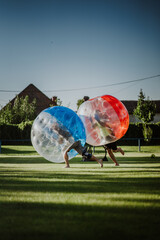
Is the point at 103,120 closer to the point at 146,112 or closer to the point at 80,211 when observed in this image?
the point at 80,211

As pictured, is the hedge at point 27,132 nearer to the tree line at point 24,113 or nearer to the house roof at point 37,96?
the tree line at point 24,113

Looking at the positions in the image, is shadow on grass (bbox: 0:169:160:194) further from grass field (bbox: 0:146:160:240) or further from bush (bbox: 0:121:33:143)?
bush (bbox: 0:121:33:143)

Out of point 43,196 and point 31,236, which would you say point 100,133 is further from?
point 31,236

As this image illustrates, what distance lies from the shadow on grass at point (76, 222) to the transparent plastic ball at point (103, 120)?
5.08m

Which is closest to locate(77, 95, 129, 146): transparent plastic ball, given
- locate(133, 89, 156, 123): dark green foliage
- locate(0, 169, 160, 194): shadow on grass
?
locate(0, 169, 160, 194): shadow on grass

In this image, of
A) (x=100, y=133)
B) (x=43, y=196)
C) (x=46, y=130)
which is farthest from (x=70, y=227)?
(x=100, y=133)

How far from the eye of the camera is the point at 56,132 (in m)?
7.50

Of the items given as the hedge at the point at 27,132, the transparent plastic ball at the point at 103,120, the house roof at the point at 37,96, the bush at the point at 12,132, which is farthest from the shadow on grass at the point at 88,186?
the house roof at the point at 37,96

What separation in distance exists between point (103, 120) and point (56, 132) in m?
1.59

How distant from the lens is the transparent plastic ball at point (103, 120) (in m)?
8.20

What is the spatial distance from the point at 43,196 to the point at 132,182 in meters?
1.85

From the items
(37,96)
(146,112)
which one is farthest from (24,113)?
Result: (146,112)

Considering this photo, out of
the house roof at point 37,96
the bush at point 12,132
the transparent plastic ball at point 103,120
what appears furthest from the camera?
the house roof at point 37,96

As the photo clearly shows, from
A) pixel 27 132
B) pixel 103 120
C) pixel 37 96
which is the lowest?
pixel 27 132
